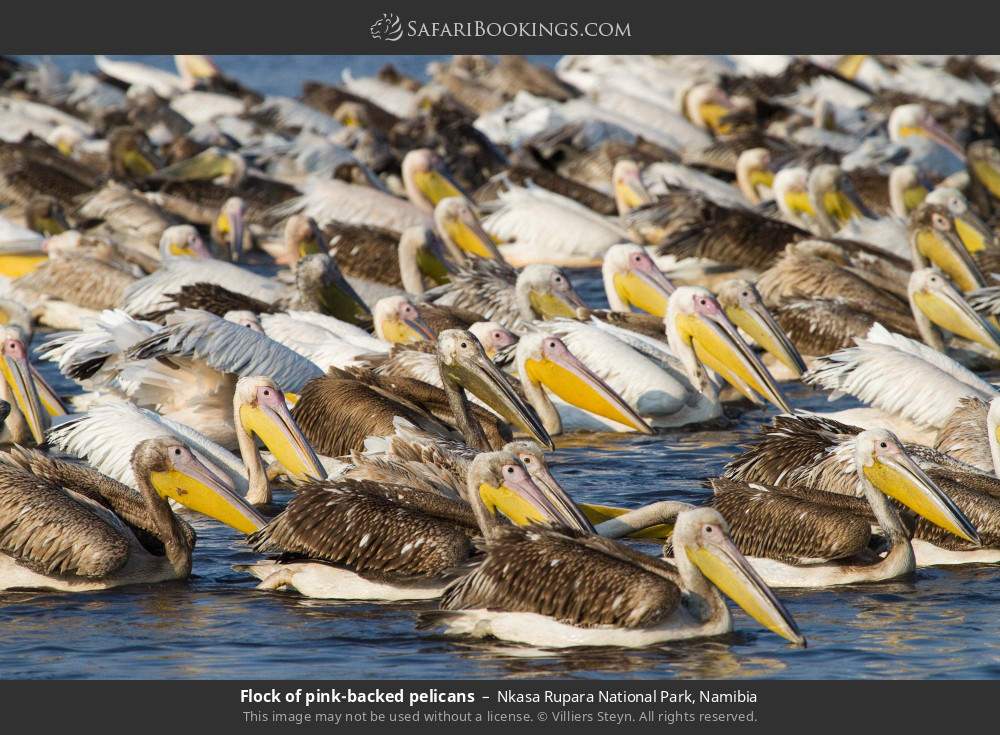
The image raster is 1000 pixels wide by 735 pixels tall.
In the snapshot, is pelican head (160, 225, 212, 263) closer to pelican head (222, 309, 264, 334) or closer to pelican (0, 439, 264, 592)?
pelican head (222, 309, 264, 334)

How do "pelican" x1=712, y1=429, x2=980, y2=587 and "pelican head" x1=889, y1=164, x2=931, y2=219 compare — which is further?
"pelican head" x1=889, y1=164, x2=931, y2=219

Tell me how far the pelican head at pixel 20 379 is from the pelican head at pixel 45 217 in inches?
229

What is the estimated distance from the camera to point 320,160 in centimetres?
1686

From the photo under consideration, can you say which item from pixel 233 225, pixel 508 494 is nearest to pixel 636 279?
pixel 233 225

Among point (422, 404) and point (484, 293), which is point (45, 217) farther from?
point (422, 404)

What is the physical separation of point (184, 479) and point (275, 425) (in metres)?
0.79

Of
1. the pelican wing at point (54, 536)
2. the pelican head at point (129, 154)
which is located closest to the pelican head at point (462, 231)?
the pelican head at point (129, 154)

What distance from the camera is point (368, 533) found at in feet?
20.6

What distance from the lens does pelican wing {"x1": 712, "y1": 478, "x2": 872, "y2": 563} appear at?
21.3 ft

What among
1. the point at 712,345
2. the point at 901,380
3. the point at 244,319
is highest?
the point at 901,380

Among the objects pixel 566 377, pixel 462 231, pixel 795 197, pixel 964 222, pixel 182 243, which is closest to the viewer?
pixel 566 377

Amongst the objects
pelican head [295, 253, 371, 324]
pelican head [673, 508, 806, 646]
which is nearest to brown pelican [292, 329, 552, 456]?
pelican head [673, 508, 806, 646]

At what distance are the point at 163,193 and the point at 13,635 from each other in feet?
31.7

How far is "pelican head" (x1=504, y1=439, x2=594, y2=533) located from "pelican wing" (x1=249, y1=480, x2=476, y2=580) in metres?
0.32
